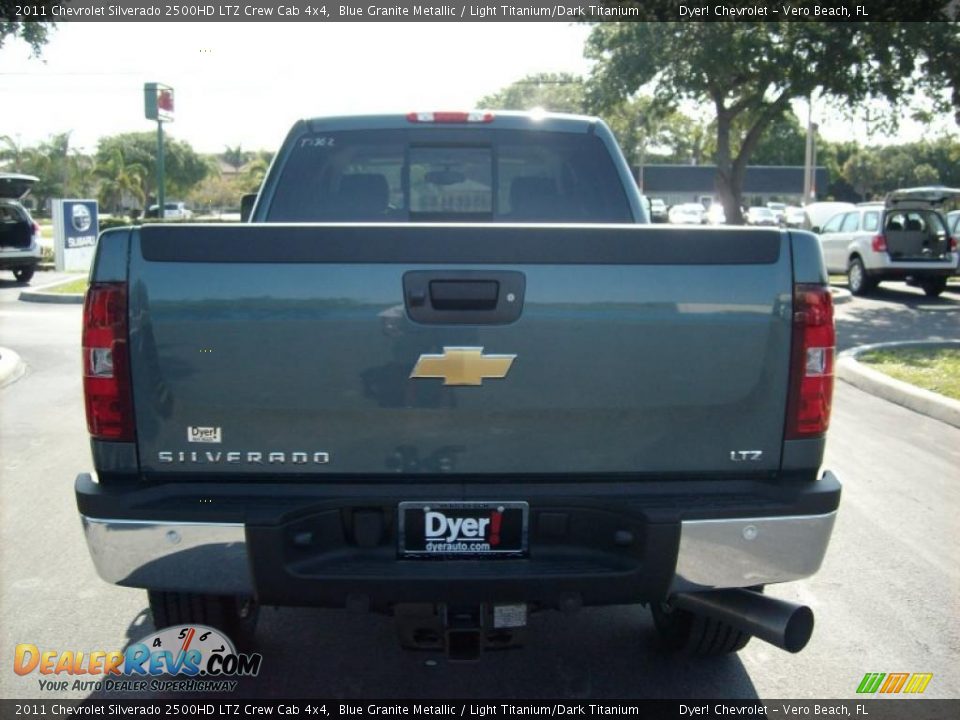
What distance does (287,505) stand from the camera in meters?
3.08

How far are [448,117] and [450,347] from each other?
2478mm

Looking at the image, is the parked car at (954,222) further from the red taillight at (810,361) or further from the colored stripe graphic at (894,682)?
the red taillight at (810,361)

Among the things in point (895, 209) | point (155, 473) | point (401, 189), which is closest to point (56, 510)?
point (401, 189)

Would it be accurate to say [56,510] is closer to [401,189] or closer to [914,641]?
[401,189]

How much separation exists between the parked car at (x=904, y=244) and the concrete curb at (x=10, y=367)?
14.4 metres

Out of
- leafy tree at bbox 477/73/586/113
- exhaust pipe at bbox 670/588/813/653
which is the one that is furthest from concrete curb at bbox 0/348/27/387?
leafy tree at bbox 477/73/586/113

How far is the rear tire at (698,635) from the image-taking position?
12.9 feet

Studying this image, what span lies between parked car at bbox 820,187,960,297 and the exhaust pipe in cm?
1753

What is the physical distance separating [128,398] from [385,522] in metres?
0.84

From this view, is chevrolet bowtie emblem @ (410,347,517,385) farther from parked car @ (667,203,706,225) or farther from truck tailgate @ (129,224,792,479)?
parked car @ (667,203,706,225)

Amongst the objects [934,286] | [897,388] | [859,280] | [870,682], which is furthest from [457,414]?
[934,286]

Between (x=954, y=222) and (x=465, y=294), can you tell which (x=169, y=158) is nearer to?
(x=954, y=222)

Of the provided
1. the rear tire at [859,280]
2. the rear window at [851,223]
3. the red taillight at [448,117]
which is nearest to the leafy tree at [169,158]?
the rear window at [851,223]

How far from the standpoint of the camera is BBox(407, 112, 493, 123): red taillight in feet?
17.1
